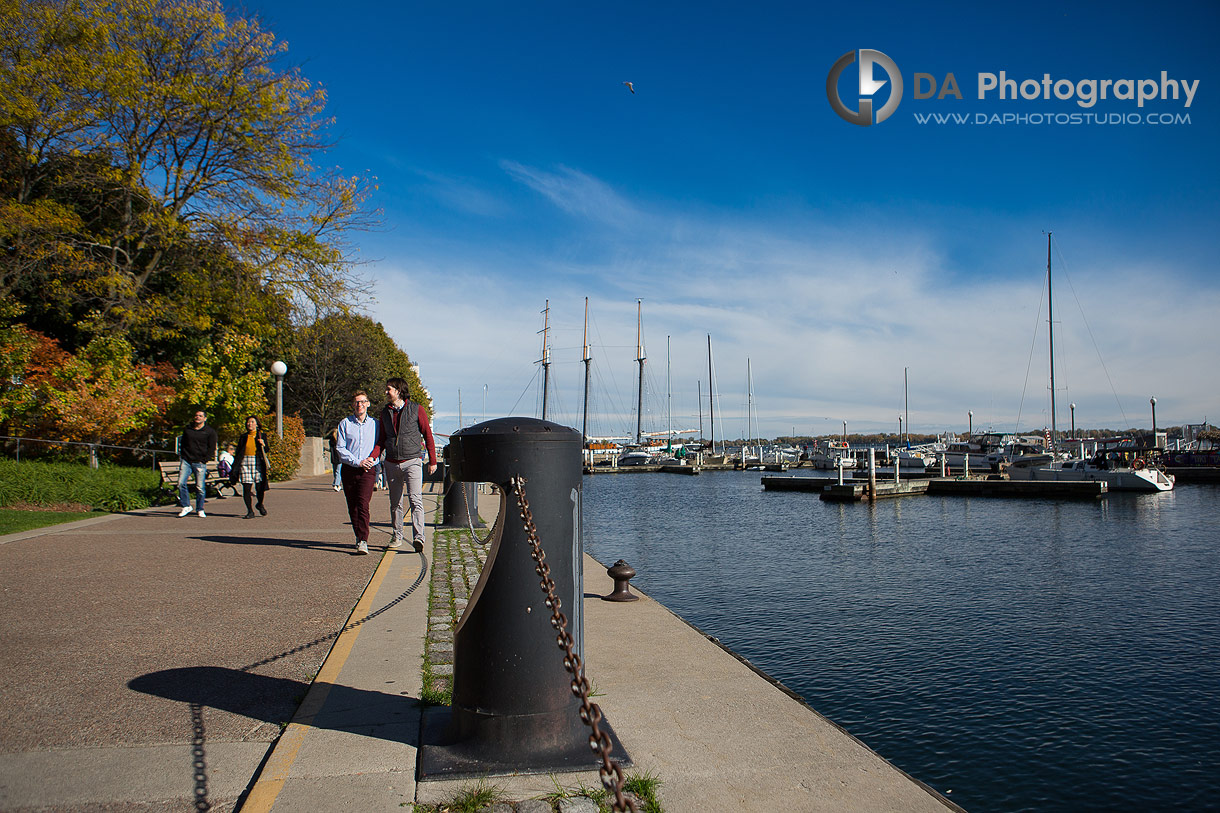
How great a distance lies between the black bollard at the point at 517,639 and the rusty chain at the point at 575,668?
0.06 meters

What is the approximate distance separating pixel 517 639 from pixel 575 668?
55 centimetres

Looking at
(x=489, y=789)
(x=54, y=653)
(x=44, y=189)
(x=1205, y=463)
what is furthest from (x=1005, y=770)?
(x=1205, y=463)

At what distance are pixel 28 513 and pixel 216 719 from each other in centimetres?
1149

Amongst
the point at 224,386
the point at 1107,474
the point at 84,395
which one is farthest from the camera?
the point at 1107,474

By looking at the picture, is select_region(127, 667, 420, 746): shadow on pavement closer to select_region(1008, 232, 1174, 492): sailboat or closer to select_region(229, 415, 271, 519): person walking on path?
select_region(229, 415, 271, 519): person walking on path

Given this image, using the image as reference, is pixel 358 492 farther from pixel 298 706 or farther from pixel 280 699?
pixel 298 706

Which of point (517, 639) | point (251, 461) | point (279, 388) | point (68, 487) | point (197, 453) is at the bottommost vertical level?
point (517, 639)

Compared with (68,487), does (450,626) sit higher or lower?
lower

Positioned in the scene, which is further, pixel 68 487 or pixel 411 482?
pixel 68 487

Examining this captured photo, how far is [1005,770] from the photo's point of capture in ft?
17.5

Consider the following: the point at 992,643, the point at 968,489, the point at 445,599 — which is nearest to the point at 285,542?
the point at 445,599

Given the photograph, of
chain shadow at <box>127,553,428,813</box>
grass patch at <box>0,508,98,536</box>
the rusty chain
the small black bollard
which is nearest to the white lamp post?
grass patch at <box>0,508,98,536</box>

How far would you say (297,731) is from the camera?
142 inches

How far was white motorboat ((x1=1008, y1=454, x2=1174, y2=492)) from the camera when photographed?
136ft
